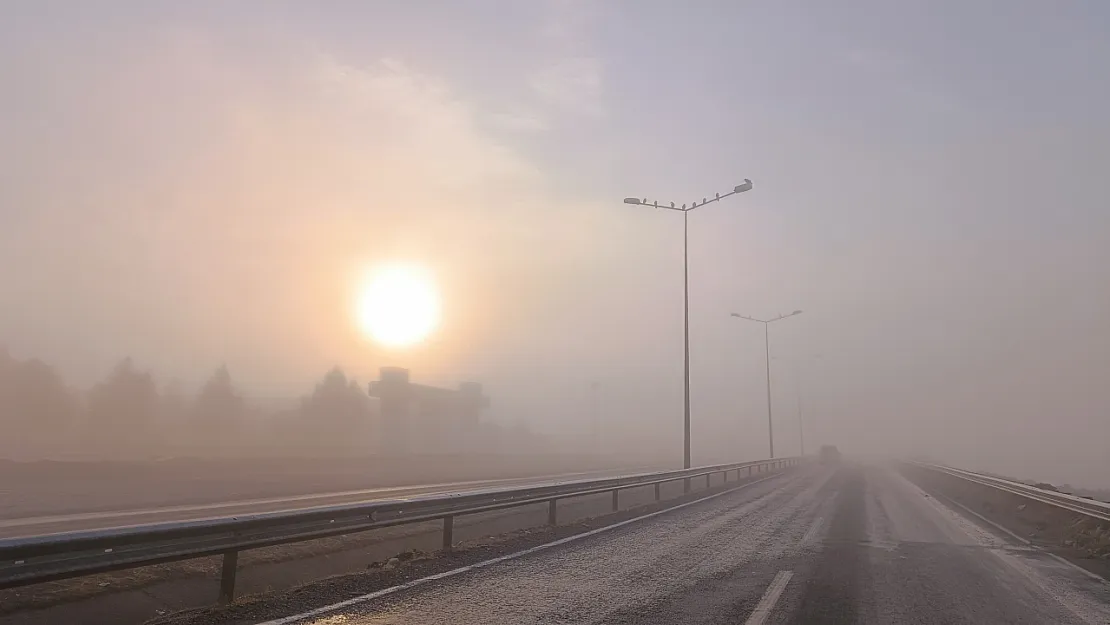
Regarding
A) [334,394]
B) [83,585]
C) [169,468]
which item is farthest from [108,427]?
[83,585]

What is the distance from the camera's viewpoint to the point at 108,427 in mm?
84000

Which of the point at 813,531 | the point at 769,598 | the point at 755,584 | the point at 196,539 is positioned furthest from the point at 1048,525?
the point at 196,539

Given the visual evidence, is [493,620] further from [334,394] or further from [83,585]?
[334,394]

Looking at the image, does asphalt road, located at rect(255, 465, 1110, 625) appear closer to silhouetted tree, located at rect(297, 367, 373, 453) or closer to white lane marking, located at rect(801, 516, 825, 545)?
white lane marking, located at rect(801, 516, 825, 545)

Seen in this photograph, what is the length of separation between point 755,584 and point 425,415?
107578 mm

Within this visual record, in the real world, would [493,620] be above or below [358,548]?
above

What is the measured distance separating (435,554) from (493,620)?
436cm

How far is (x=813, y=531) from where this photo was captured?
45.2 feet

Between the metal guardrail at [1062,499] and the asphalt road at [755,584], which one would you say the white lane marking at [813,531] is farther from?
the metal guardrail at [1062,499]

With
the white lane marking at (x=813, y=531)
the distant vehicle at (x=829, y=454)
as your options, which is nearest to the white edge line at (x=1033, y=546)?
the white lane marking at (x=813, y=531)

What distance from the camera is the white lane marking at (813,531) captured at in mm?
12364

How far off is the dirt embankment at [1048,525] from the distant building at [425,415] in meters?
82.4

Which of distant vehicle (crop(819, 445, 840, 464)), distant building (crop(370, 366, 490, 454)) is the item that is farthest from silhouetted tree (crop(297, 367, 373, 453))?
distant vehicle (crop(819, 445, 840, 464))

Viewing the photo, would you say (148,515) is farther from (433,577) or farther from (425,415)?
(425,415)
